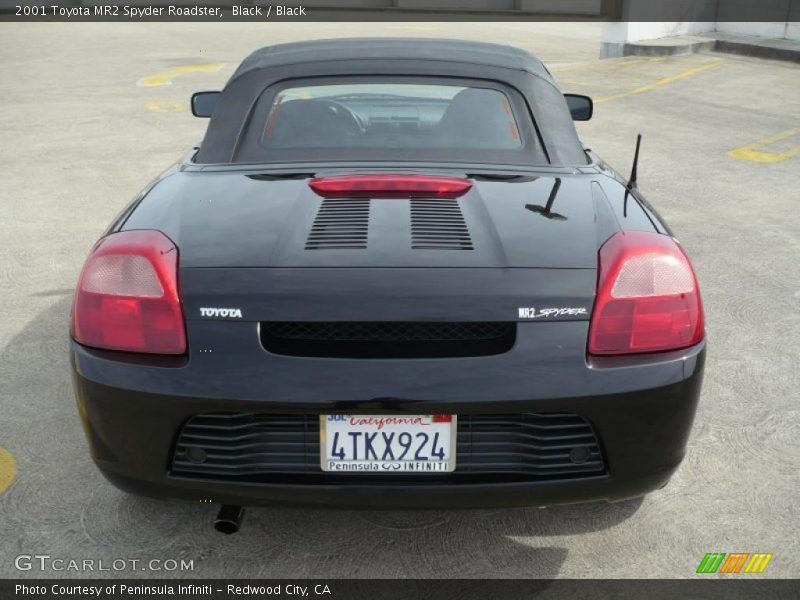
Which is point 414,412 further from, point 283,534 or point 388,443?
point 283,534

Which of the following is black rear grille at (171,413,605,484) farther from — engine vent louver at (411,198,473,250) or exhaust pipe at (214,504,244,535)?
engine vent louver at (411,198,473,250)

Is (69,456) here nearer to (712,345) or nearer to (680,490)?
(680,490)

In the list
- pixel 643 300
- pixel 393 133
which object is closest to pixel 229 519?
pixel 643 300

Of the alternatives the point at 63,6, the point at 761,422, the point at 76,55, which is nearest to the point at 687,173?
the point at 761,422

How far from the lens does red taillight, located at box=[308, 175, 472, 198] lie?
111 inches

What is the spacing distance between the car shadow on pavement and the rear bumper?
0.80 feet

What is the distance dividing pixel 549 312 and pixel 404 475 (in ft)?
1.86

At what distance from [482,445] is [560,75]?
1316 centimetres

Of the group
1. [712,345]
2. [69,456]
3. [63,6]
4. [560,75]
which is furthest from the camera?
[63,6]

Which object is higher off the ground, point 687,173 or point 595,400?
point 595,400

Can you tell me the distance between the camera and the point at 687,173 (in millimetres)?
8297

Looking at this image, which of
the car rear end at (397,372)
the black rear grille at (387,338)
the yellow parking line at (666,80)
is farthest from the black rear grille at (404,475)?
the yellow parking line at (666,80)

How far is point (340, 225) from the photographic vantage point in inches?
103

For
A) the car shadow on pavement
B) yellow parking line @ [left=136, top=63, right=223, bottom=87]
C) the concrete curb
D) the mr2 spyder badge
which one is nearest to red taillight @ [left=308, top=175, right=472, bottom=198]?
the mr2 spyder badge
